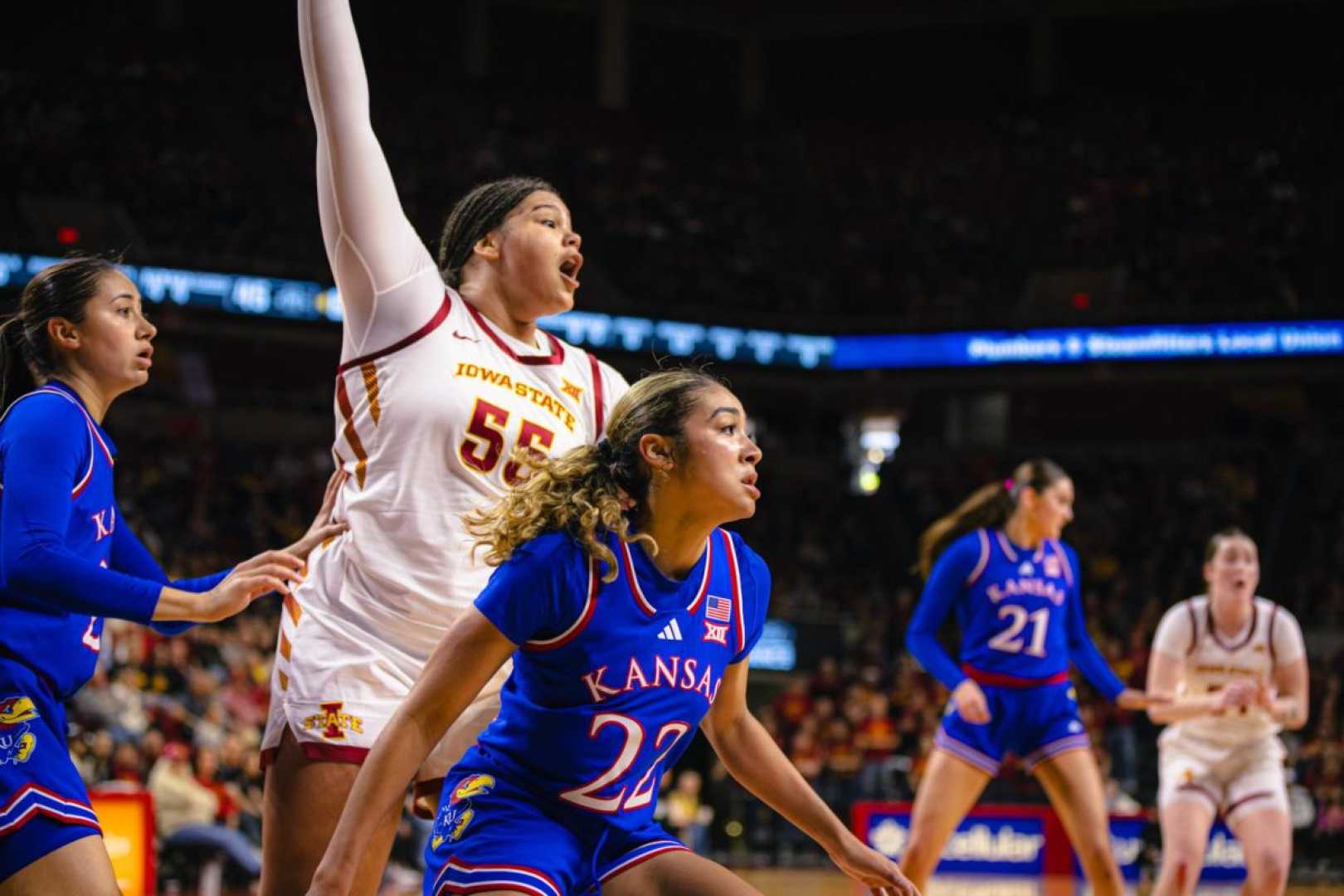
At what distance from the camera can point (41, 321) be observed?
3711 millimetres

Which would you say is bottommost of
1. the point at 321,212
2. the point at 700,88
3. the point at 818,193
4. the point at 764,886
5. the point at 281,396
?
the point at 764,886

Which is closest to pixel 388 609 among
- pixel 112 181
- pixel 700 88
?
pixel 112 181

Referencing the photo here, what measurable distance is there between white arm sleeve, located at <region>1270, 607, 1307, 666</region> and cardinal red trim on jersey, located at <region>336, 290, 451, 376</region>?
16.7ft

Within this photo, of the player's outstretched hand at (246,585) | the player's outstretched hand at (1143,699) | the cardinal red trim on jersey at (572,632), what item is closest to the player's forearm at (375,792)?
the cardinal red trim on jersey at (572,632)

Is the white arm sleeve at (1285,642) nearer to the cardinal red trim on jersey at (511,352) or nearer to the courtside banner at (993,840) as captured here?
the courtside banner at (993,840)

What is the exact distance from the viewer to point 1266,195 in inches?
968

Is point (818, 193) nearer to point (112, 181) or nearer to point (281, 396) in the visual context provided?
point (281, 396)

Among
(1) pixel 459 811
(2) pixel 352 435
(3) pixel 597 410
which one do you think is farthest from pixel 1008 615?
(1) pixel 459 811

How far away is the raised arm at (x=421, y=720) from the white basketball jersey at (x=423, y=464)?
48cm

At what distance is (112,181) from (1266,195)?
16898mm

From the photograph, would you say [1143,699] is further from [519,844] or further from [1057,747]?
[519,844]

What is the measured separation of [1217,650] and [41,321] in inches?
222

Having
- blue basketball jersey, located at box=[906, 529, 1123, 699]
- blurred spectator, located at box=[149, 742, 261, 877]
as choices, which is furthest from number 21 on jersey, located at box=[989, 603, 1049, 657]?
blurred spectator, located at box=[149, 742, 261, 877]

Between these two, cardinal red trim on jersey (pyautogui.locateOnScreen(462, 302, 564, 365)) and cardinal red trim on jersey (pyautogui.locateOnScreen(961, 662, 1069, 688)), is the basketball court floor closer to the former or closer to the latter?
cardinal red trim on jersey (pyautogui.locateOnScreen(961, 662, 1069, 688))
